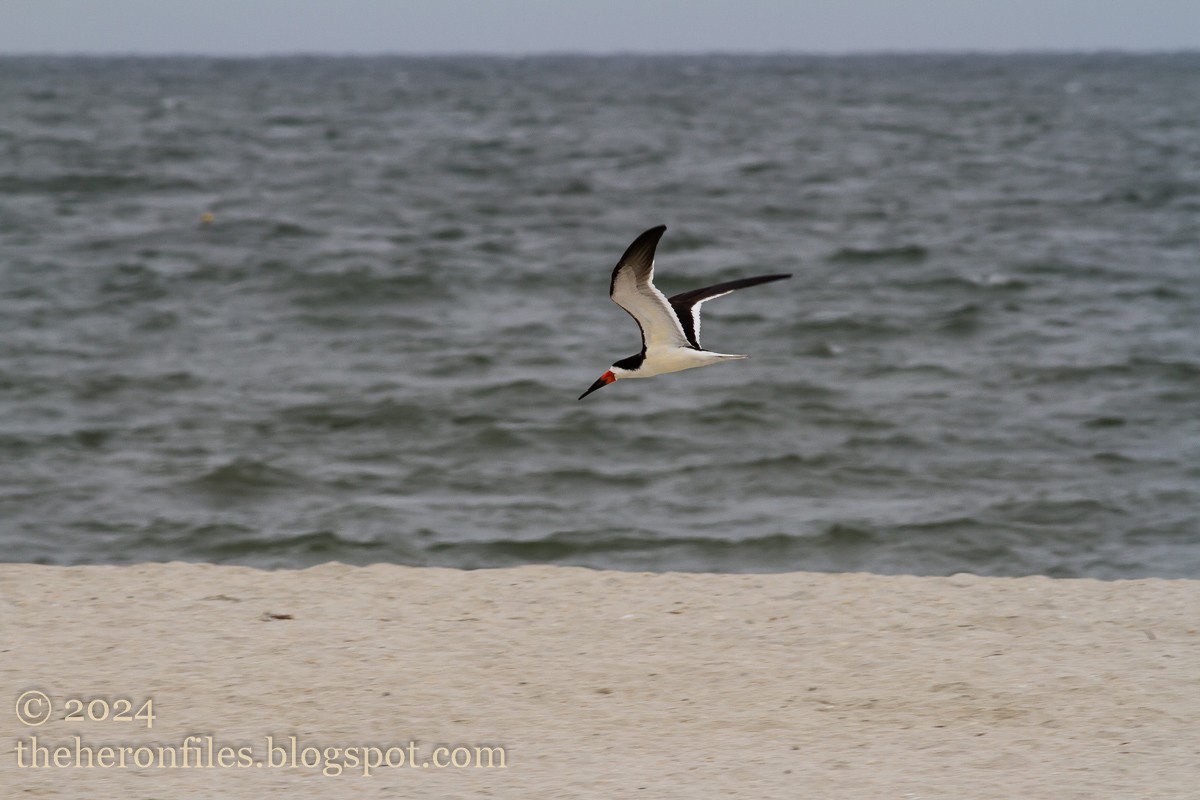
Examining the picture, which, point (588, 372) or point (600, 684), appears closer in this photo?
point (600, 684)

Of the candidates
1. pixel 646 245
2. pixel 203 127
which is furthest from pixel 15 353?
pixel 203 127

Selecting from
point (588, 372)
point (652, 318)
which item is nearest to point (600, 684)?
point (652, 318)


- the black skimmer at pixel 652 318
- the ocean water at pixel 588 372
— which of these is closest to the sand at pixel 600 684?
the black skimmer at pixel 652 318

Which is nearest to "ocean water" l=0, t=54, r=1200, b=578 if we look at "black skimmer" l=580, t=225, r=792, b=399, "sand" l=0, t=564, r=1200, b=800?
"sand" l=0, t=564, r=1200, b=800

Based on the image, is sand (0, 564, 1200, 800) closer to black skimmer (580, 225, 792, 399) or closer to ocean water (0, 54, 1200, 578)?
black skimmer (580, 225, 792, 399)

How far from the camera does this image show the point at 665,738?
5652 mm

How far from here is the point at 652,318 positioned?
232 inches

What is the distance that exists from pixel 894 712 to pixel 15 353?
42.4 feet

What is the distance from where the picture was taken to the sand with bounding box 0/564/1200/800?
5207 millimetres

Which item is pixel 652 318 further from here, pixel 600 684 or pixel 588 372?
pixel 588 372

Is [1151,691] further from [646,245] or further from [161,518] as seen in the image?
[161,518]

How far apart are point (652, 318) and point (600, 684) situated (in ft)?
5.33

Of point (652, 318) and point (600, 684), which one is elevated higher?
point (652, 318)

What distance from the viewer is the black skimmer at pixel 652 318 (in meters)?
5.63
